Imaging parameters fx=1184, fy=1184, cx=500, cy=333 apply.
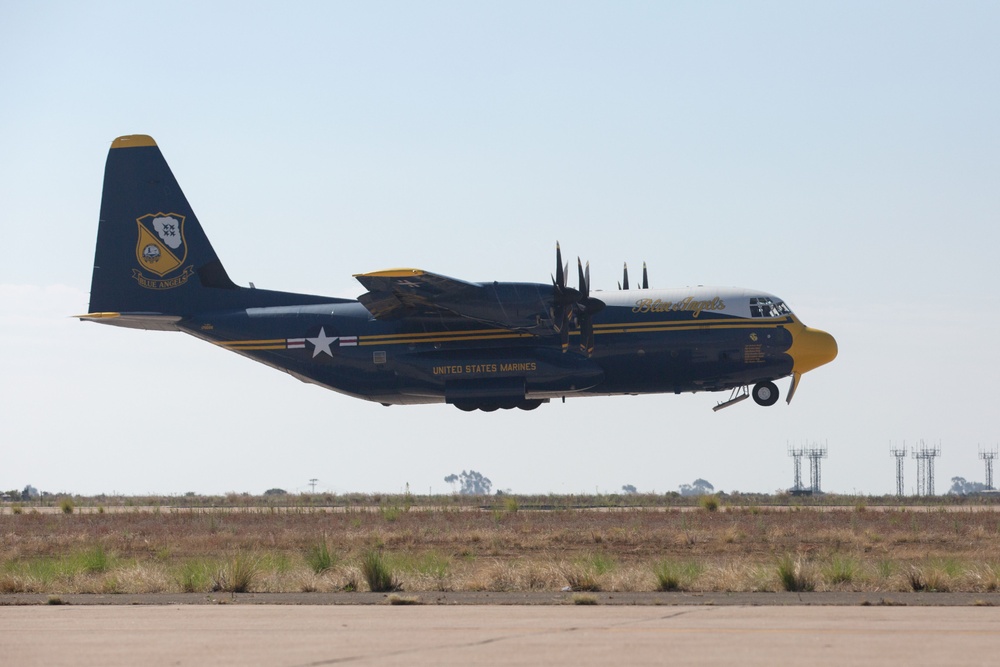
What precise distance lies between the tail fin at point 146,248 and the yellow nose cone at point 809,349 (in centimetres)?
2314

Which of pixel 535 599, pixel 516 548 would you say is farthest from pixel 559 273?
pixel 535 599

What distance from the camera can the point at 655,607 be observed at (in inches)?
676

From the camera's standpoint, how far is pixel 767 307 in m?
44.5

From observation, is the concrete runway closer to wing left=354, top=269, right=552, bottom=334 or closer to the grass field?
the grass field

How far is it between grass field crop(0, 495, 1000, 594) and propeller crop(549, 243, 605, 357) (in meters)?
6.41

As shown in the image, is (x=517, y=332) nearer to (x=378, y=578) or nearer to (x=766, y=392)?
(x=766, y=392)

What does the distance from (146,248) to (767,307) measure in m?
26.3

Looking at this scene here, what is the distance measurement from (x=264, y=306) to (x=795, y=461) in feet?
390

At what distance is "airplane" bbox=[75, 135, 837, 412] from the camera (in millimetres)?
43062

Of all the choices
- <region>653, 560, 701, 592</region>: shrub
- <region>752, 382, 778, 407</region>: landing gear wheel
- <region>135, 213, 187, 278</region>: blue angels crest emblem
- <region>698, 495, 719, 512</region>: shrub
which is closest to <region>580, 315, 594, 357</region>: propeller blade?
<region>752, 382, 778, 407</region>: landing gear wheel

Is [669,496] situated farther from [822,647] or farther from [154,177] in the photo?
[822,647]

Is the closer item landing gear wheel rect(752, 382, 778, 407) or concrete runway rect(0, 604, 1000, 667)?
concrete runway rect(0, 604, 1000, 667)

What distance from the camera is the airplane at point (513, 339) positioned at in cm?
4306

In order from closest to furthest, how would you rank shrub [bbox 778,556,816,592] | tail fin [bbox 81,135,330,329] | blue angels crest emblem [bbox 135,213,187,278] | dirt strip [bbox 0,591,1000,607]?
dirt strip [bbox 0,591,1000,607], shrub [bbox 778,556,816,592], tail fin [bbox 81,135,330,329], blue angels crest emblem [bbox 135,213,187,278]
